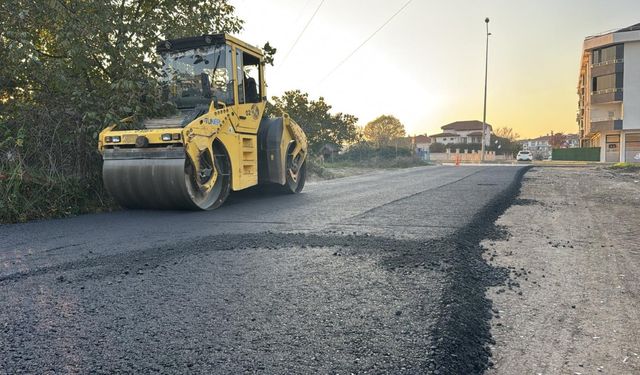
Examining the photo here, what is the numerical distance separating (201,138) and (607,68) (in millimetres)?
45970

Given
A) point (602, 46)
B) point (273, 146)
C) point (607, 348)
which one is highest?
point (602, 46)

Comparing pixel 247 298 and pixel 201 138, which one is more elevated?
pixel 201 138

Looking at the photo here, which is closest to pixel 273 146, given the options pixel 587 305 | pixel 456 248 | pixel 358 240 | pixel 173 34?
pixel 173 34

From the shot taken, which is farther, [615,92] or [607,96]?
[607,96]

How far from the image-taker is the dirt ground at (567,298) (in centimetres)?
219

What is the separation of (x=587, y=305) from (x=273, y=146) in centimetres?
714

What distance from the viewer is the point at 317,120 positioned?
3272 centimetres

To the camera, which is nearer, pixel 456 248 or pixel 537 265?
pixel 537 265

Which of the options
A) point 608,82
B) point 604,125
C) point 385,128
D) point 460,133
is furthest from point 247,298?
point 460,133

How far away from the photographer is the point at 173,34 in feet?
32.4

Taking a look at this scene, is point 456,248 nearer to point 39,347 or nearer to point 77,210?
point 39,347

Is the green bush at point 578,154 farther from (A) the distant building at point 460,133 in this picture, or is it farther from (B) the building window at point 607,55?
(A) the distant building at point 460,133

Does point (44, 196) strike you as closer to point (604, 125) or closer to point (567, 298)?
point (567, 298)

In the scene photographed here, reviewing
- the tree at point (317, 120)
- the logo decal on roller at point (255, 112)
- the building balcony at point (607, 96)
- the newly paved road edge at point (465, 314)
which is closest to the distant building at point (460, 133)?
the building balcony at point (607, 96)
